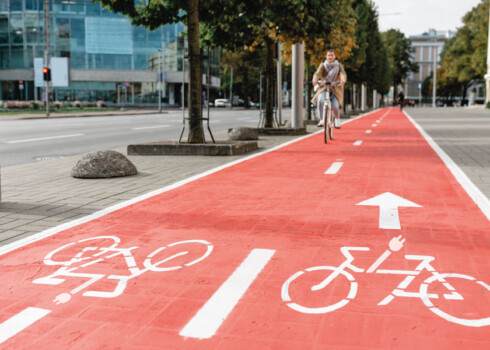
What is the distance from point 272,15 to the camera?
14.2m

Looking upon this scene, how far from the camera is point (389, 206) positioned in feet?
20.9

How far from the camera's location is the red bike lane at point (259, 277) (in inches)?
117

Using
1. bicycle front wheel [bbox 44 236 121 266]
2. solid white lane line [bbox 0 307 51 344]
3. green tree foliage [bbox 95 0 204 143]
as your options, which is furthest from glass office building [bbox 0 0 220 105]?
solid white lane line [bbox 0 307 51 344]

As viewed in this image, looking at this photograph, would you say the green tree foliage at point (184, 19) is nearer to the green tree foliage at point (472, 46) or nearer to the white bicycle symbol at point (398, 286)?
the white bicycle symbol at point (398, 286)

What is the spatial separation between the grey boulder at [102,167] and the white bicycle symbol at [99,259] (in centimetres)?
412

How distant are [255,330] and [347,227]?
249 cm

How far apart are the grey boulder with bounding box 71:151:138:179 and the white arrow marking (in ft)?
13.1

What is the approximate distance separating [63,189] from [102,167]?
1293 mm

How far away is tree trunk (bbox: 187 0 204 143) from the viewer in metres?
12.8

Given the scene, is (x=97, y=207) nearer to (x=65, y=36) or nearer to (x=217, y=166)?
(x=217, y=166)

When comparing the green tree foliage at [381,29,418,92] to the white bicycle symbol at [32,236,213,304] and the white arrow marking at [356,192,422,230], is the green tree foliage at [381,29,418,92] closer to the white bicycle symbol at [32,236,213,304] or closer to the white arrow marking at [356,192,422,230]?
the white arrow marking at [356,192,422,230]

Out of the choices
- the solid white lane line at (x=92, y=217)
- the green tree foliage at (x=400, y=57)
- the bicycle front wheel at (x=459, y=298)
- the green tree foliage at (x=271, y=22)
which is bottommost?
the bicycle front wheel at (x=459, y=298)

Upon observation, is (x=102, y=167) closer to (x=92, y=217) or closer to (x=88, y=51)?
(x=92, y=217)

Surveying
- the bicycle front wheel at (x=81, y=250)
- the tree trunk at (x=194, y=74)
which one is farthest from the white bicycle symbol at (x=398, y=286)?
the tree trunk at (x=194, y=74)
